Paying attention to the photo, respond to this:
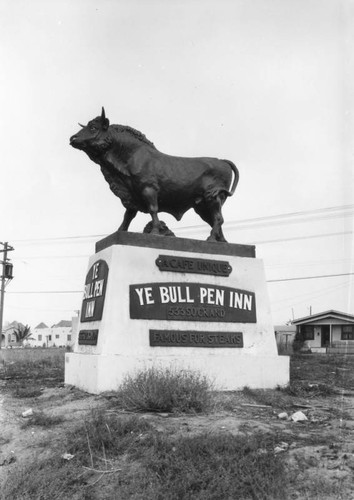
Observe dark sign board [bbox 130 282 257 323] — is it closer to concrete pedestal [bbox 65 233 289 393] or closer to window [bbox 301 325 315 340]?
concrete pedestal [bbox 65 233 289 393]

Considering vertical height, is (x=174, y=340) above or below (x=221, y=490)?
above

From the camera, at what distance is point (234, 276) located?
9.57m

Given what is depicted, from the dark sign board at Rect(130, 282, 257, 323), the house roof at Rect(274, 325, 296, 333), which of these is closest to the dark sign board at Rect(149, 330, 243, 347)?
the dark sign board at Rect(130, 282, 257, 323)

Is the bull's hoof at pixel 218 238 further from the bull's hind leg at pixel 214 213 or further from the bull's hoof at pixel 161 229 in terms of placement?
the bull's hoof at pixel 161 229

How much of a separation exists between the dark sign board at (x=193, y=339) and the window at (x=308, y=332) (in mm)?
36805

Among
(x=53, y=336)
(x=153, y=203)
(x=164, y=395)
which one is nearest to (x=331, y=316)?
(x=153, y=203)

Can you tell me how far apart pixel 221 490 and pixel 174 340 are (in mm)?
4349

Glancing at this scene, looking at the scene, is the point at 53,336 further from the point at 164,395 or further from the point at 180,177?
the point at 164,395

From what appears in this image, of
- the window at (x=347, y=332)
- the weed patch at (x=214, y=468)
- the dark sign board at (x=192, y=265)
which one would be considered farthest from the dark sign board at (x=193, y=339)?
the window at (x=347, y=332)

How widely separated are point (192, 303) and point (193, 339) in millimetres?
595

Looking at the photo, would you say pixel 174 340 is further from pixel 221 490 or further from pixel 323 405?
pixel 221 490

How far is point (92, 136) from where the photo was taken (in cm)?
918

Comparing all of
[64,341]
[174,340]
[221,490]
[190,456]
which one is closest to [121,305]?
[174,340]

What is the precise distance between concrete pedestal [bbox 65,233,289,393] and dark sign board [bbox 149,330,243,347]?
2 centimetres
